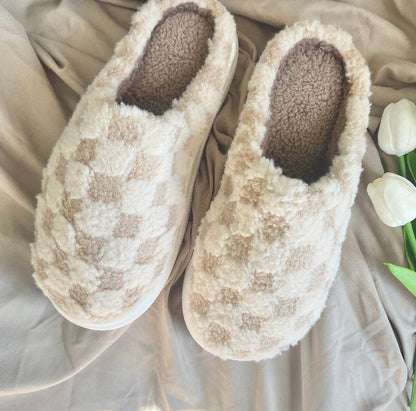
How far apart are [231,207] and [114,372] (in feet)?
1.23

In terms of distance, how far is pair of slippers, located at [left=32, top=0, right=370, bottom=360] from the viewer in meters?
0.51

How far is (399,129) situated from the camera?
57 cm

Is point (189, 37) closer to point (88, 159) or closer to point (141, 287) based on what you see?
point (88, 159)

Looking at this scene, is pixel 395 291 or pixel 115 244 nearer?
pixel 115 244

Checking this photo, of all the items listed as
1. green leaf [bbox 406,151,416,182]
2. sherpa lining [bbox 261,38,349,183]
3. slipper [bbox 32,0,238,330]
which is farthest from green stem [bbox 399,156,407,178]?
slipper [bbox 32,0,238,330]

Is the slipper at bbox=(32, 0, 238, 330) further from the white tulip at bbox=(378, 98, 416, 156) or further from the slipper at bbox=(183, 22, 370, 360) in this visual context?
the white tulip at bbox=(378, 98, 416, 156)

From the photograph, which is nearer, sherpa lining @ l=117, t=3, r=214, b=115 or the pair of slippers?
the pair of slippers

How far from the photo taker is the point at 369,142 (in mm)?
656

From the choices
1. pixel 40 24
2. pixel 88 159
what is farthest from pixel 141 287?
pixel 40 24

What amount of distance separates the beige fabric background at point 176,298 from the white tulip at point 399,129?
2.4 inches

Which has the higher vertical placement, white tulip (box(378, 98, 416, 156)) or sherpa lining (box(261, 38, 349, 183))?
sherpa lining (box(261, 38, 349, 183))

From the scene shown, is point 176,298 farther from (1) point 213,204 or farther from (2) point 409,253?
(2) point 409,253

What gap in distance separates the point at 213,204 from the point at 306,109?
0.75 ft

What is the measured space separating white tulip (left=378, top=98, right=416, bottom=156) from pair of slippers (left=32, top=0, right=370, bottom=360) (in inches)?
2.1
